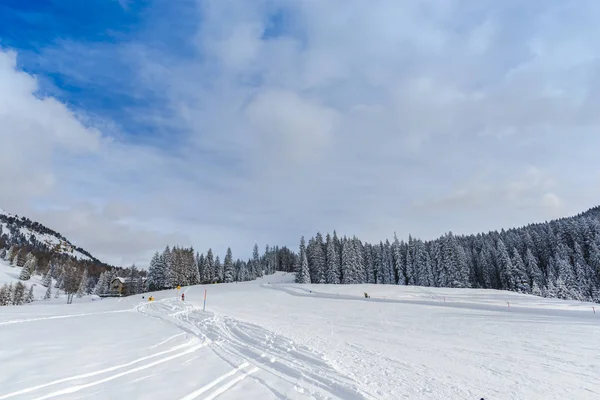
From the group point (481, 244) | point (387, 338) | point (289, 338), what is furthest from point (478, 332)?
point (481, 244)

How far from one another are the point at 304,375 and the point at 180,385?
2.69 m

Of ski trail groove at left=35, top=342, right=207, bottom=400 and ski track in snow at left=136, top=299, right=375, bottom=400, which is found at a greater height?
ski trail groove at left=35, top=342, right=207, bottom=400

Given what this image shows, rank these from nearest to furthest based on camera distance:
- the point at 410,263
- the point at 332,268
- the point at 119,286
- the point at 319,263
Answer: the point at 332,268 < the point at 410,263 < the point at 319,263 < the point at 119,286

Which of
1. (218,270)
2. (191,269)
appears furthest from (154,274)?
(218,270)

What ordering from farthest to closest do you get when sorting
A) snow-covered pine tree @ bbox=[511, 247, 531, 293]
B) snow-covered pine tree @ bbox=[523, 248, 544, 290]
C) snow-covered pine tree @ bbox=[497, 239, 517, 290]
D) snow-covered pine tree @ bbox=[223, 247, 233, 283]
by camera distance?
1. snow-covered pine tree @ bbox=[223, 247, 233, 283]
2. snow-covered pine tree @ bbox=[497, 239, 517, 290]
3. snow-covered pine tree @ bbox=[523, 248, 544, 290]
4. snow-covered pine tree @ bbox=[511, 247, 531, 293]

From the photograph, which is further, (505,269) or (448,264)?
(505,269)

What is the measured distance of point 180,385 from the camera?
550cm

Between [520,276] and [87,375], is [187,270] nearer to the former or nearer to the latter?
[87,375]

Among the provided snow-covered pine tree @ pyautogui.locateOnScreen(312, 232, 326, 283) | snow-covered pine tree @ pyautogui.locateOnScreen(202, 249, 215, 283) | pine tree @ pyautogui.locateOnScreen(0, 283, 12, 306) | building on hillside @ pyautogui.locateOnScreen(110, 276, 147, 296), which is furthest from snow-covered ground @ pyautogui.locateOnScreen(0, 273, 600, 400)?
building on hillside @ pyautogui.locateOnScreen(110, 276, 147, 296)

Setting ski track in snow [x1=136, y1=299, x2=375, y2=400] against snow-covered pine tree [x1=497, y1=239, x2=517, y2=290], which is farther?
snow-covered pine tree [x1=497, y1=239, x2=517, y2=290]

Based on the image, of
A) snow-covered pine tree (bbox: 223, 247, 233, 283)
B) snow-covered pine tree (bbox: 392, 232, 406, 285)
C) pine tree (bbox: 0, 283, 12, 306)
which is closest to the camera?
pine tree (bbox: 0, 283, 12, 306)

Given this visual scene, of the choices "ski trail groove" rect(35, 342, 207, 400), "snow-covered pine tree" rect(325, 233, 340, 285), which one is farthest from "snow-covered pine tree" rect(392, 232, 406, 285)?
"ski trail groove" rect(35, 342, 207, 400)

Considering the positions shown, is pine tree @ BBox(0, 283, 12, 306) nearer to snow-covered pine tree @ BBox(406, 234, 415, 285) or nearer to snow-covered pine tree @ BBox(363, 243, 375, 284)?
snow-covered pine tree @ BBox(363, 243, 375, 284)

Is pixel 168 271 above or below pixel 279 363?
above
